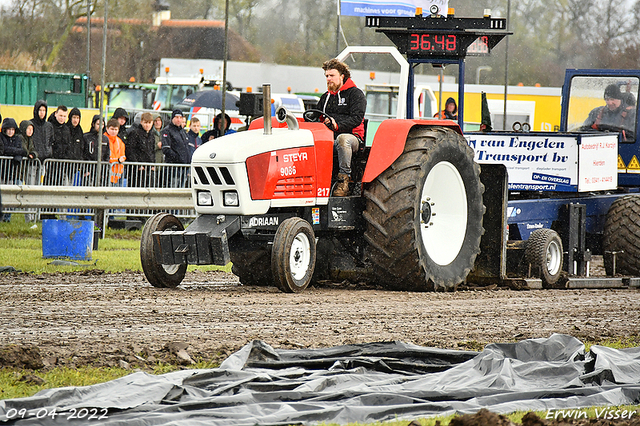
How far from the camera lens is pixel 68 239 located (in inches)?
465

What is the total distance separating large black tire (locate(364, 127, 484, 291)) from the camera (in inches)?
357

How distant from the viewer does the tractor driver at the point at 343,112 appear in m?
9.32

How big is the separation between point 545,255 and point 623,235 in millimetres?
1761

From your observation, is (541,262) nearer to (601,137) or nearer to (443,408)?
(601,137)

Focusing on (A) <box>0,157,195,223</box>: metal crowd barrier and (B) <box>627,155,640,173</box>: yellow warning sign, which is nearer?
(B) <box>627,155,640,173</box>: yellow warning sign

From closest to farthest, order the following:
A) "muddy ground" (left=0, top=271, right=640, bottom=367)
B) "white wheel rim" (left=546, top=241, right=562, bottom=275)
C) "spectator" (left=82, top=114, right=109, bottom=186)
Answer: "muddy ground" (left=0, top=271, right=640, bottom=367) < "white wheel rim" (left=546, top=241, right=562, bottom=275) < "spectator" (left=82, top=114, right=109, bottom=186)

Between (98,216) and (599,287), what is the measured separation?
7458 millimetres

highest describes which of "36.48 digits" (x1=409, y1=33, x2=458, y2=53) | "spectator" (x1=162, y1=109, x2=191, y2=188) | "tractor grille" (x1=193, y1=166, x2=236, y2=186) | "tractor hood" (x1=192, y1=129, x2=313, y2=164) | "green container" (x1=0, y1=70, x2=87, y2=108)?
"green container" (x1=0, y1=70, x2=87, y2=108)

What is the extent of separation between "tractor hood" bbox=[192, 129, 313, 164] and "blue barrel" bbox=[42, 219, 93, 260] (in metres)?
3.53

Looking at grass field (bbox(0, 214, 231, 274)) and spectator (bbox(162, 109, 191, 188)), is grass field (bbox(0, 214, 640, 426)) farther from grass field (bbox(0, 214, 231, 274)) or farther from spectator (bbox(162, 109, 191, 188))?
spectator (bbox(162, 109, 191, 188))

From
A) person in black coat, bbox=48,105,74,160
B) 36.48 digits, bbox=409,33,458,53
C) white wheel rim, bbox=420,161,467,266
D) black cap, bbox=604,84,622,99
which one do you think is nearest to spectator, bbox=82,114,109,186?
person in black coat, bbox=48,105,74,160

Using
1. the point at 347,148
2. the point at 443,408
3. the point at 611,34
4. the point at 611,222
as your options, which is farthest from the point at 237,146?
the point at 611,34

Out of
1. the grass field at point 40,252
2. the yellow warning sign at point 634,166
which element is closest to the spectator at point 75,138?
the grass field at point 40,252

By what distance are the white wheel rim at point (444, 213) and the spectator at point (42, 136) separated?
7.99m
